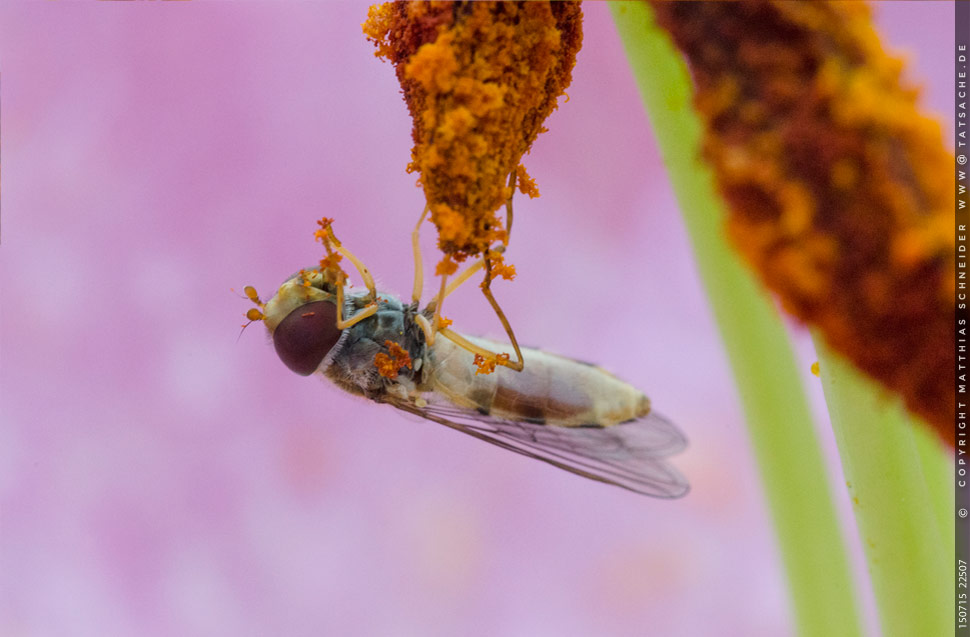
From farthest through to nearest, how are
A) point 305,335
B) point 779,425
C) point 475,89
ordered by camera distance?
point 305,335, point 779,425, point 475,89

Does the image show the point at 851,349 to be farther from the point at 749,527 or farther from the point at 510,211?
the point at 749,527

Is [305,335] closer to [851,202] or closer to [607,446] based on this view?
[607,446]

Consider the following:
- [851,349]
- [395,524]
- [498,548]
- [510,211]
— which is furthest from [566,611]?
[851,349]

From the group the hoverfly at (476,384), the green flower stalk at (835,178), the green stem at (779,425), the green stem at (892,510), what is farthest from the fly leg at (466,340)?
the green flower stalk at (835,178)

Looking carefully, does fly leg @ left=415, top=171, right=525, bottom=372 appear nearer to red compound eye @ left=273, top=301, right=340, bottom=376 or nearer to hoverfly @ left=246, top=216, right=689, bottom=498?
hoverfly @ left=246, top=216, right=689, bottom=498

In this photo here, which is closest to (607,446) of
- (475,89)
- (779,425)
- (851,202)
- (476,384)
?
(476,384)
